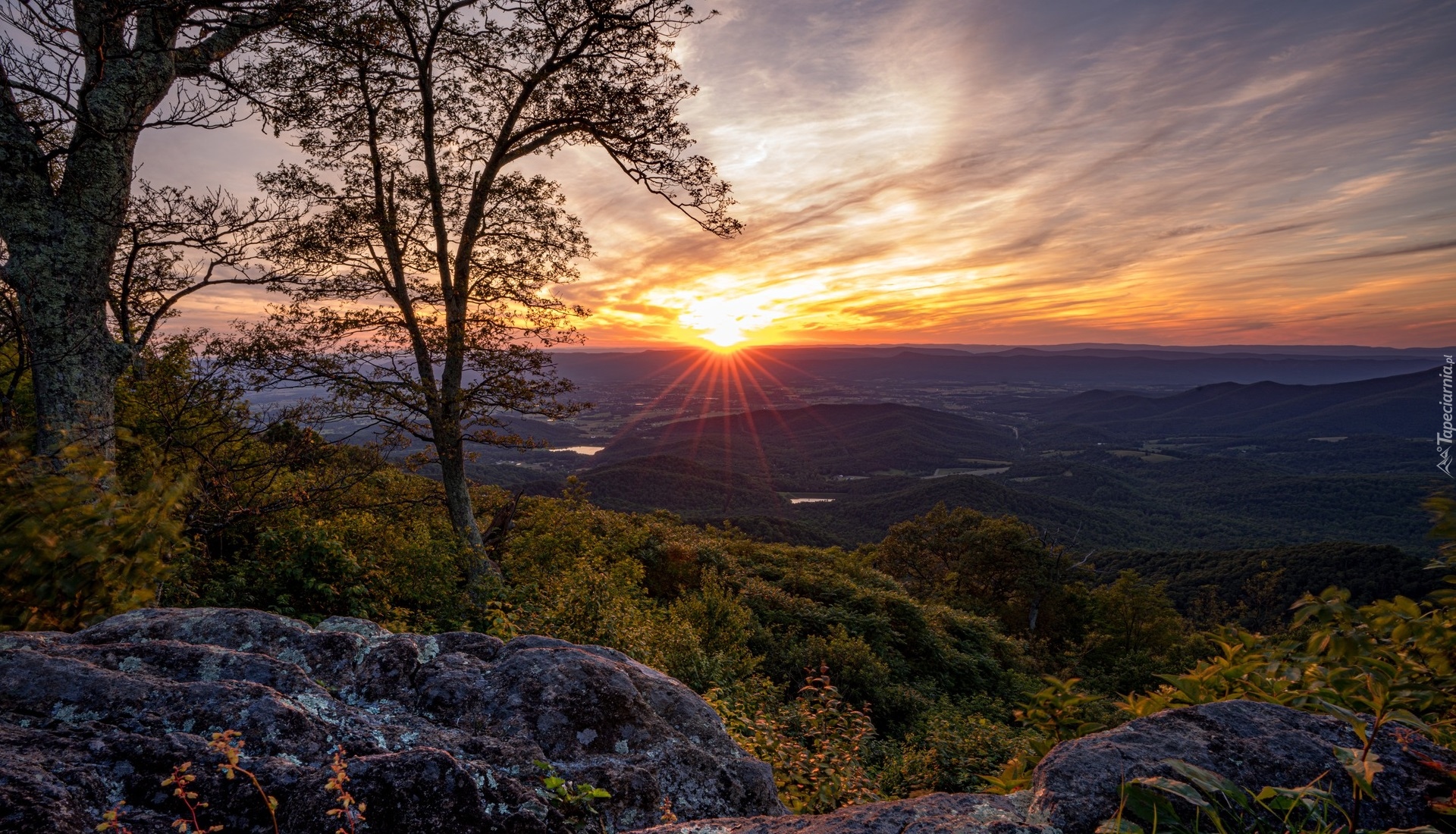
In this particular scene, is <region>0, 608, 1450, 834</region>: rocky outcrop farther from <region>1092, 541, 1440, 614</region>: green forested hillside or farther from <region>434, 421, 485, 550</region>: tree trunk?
<region>1092, 541, 1440, 614</region>: green forested hillside

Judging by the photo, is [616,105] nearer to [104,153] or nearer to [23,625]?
[104,153]

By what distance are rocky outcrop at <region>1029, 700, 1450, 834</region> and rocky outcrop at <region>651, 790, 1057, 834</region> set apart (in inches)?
4.0

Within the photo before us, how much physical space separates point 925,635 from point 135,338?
21.1 meters

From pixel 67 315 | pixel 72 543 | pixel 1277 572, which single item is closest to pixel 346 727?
pixel 72 543

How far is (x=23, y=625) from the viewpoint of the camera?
314 centimetres

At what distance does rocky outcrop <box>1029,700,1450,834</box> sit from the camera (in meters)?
1.97

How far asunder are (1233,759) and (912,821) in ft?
4.50

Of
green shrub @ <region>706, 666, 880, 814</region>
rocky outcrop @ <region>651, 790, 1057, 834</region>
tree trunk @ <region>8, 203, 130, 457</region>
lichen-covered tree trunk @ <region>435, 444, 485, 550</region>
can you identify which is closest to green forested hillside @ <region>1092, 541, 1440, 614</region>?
green shrub @ <region>706, 666, 880, 814</region>

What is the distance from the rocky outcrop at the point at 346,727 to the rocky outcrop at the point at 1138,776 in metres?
0.75

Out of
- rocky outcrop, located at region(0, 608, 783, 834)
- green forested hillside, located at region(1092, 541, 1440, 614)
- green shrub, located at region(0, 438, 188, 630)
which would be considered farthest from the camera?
green forested hillside, located at region(1092, 541, 1440, 614)

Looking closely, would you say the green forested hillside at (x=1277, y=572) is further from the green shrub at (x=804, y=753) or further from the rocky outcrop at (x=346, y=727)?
the rocky outcrop at (x=346, y=727)

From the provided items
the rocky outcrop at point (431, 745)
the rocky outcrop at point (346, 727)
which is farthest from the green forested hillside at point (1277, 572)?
the rocky outcrop at point (346, 727)

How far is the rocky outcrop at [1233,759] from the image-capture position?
1968 millimetres

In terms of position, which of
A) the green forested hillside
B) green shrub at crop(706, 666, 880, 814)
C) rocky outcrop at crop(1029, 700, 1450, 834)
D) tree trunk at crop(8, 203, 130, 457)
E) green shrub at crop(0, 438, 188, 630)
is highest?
tree trunk at crop(8, 203, 130, 457)
